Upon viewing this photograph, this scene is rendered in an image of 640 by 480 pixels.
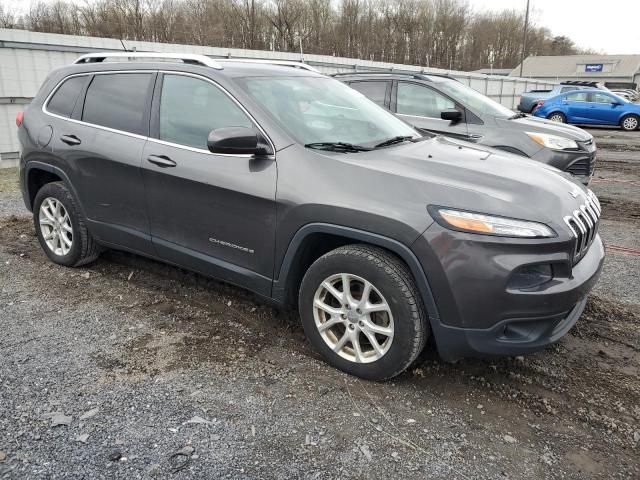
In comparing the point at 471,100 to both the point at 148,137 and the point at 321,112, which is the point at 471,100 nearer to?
the point at 321,112

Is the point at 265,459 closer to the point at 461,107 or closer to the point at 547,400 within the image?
the point at 547,400

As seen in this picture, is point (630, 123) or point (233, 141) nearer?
point (233, 141)

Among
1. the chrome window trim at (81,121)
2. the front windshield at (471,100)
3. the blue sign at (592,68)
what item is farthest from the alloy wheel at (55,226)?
the blue sign at (592,68)

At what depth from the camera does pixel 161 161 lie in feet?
11.9

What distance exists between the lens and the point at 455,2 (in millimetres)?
70812

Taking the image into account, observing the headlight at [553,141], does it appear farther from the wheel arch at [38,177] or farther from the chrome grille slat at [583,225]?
the wheel arch at [38,177]

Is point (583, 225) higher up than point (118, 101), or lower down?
lower down

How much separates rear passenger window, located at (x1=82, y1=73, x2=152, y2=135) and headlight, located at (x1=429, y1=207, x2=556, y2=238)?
2318mm

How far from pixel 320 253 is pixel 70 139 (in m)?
2.40

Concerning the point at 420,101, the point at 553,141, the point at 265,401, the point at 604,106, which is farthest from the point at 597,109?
the point at 265,401

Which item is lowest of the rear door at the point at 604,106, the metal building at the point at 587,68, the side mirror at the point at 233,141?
the rear door at the point at 604,106

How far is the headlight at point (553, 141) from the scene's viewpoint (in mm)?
7078

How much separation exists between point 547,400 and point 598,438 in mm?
340

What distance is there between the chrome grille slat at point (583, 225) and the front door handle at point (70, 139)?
3577 mm
